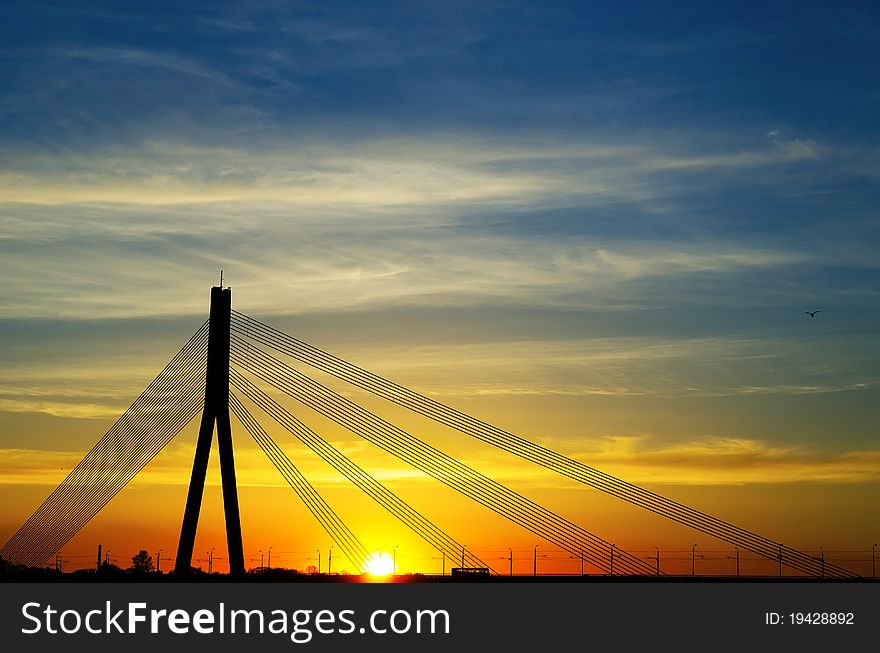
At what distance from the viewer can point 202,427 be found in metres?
58.2

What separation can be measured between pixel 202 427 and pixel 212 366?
A: 393 cm

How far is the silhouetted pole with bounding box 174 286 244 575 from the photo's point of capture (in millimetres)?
57344

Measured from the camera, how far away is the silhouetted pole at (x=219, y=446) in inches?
2258

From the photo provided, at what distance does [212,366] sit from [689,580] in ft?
138

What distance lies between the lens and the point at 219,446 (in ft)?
191
